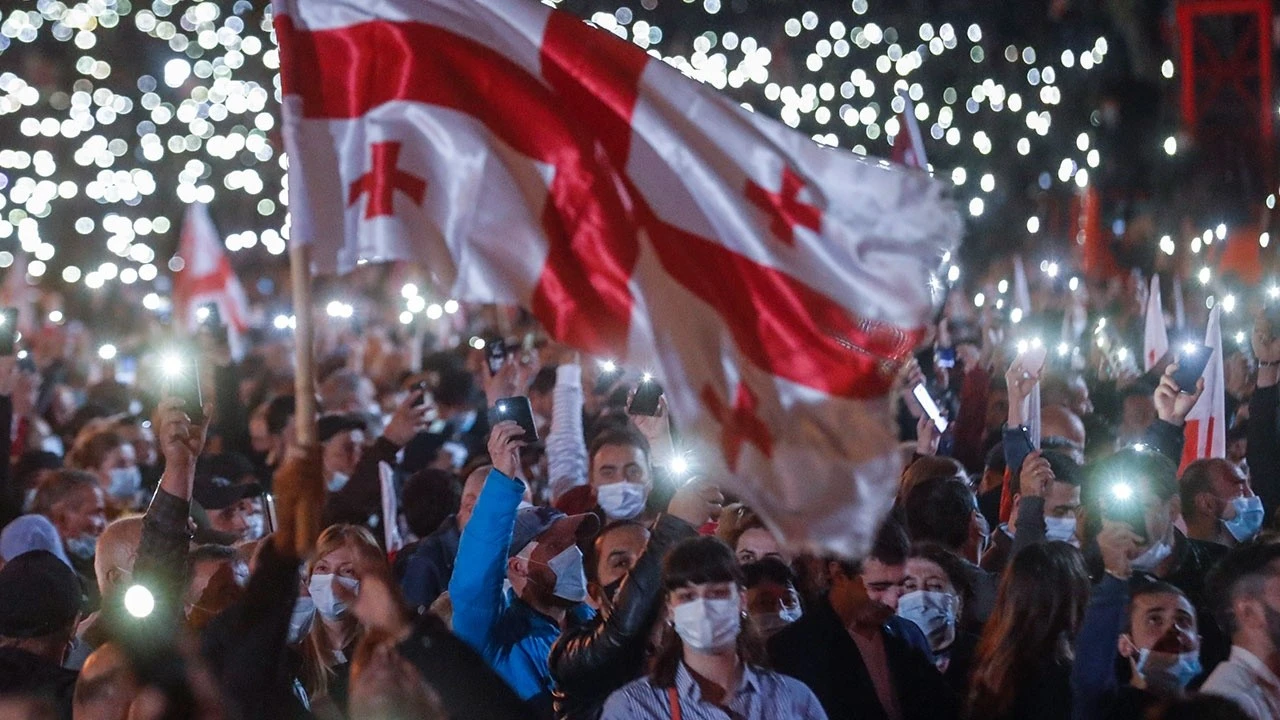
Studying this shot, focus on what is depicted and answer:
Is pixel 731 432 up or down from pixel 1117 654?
up

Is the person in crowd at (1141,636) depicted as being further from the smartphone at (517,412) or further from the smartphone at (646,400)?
the smartphone at (646,400)

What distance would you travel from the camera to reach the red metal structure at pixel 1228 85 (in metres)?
29.0

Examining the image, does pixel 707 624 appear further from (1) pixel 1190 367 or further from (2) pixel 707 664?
(1) pixel 1190 367

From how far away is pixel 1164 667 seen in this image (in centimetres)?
569

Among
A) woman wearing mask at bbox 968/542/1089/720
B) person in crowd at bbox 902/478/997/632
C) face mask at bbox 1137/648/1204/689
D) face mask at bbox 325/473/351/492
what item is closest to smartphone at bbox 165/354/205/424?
woman wearing mask at bbox 968/542/1089/720

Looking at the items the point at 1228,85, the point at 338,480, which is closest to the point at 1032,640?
the point at 338,480

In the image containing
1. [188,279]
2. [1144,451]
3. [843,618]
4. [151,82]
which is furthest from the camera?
[151,82]

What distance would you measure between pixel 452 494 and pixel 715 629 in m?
3.14

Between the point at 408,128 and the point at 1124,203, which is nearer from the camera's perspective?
the point at 408,128

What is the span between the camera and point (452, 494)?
798cm

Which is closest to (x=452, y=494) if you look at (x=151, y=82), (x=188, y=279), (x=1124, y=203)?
(x=188, y=279)

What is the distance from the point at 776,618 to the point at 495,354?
7.88 ft

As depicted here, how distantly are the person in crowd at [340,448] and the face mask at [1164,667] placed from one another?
5507mm

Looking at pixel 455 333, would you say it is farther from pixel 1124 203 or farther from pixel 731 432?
pixel 731 432
